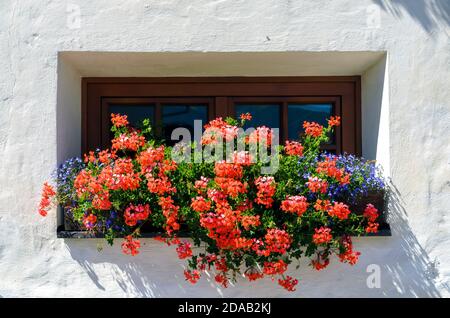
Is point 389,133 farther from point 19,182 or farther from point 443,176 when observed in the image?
point 19,182

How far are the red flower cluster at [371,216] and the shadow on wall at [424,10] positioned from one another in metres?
1.30

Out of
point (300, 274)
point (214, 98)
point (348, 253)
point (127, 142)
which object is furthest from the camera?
point (214, 98)

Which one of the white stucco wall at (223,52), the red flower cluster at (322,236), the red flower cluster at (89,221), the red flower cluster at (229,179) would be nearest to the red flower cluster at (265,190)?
the red flower cluster at (229,179)

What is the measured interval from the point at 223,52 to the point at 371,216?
146cm

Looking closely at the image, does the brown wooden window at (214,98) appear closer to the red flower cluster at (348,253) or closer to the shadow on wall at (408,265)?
the shadow on wall at (408,265)

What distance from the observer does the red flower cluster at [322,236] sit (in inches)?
117

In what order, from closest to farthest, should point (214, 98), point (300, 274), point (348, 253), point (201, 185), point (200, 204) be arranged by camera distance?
point (200, 204), point (201, 185), point (348, 253), point (300, 274), point (214, 98)

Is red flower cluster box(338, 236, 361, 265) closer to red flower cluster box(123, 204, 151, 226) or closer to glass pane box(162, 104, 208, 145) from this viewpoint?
red flower cluster box(123, 204, 151, 226)

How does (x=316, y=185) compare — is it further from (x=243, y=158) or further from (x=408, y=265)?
(x=408, y=265)

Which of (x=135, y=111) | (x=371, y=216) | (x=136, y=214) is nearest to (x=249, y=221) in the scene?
(x=136, y=214)

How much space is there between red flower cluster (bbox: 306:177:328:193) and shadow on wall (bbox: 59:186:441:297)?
0.57m

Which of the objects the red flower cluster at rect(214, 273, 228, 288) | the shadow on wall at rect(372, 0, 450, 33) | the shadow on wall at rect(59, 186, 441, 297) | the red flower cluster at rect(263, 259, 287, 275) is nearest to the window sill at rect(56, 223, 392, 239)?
the shadow on wall at rect(59, 186, 441, 297)

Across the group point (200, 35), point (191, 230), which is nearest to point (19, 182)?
point (191, 230)

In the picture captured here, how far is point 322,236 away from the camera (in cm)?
297
